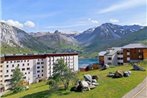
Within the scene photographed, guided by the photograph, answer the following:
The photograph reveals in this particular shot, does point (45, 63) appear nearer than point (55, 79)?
No

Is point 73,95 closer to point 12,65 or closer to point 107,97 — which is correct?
point 107,97

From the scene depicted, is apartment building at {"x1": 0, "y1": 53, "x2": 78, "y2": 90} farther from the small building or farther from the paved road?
the paved road

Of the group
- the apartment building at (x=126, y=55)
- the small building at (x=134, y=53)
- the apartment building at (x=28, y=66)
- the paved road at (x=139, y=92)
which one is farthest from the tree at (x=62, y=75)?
the apartment building at (x=28, y=66)

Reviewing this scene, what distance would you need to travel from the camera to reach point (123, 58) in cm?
10069

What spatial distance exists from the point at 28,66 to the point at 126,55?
58333 mm

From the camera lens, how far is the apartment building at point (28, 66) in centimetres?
12431

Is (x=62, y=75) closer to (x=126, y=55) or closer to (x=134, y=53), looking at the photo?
(x=134, y=53)

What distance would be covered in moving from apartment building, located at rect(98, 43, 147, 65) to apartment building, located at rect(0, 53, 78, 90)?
36.0m

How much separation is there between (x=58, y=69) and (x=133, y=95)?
54.0ft

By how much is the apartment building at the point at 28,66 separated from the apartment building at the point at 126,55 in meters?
36.0

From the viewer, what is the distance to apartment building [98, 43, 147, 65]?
93.7 meters

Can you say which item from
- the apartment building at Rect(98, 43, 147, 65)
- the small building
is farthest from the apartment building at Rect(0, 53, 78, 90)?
the small building

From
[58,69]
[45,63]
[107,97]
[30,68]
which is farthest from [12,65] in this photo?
[107,97]

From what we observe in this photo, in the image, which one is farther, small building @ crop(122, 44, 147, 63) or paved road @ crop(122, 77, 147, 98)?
small building @ crop(122, 44, 147, 63)
